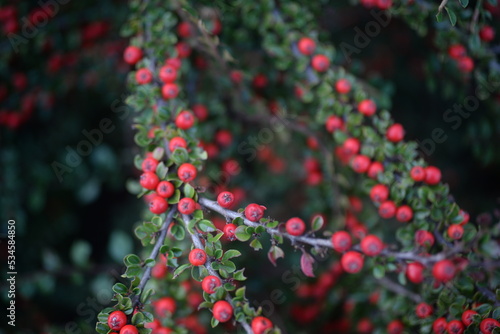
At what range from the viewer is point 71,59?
2471 mm

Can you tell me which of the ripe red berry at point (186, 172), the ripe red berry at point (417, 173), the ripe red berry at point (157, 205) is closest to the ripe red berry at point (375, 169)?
the ripe red berry at point (417, 173)

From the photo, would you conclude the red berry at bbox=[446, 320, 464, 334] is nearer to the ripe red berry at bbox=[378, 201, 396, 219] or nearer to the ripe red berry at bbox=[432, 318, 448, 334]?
the ripe red berry at bbox=[432, 318, 448, 334]

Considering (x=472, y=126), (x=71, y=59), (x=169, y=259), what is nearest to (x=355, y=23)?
(x=472, y=126)

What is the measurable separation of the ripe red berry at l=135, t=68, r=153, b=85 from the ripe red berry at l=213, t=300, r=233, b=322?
0.92m

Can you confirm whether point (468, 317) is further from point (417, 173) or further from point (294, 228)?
point (294, 228)

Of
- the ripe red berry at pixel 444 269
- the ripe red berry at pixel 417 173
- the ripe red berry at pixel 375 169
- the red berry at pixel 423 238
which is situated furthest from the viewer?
the ripe red berry at pixel 375 169

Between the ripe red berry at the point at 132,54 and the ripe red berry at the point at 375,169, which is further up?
the ripe red berry at the point at 132,54

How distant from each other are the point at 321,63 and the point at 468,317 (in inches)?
43.8

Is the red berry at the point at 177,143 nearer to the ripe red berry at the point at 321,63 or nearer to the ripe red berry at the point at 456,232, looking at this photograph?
the ripe red berry at the point at 321,63

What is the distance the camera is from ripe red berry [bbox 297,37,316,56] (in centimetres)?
177

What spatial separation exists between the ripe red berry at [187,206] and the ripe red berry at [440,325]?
91 centimetres

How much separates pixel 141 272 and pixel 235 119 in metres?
1.18

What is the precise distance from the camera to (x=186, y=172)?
4.48ft

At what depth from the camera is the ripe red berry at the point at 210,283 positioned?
1210mm
